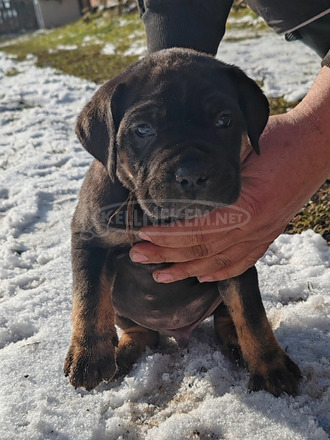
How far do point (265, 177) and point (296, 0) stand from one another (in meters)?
1.31

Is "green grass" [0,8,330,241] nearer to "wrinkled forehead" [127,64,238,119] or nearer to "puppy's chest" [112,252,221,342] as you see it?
"puppy's chest" [112,252,221,342]

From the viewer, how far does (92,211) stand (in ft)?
7.62

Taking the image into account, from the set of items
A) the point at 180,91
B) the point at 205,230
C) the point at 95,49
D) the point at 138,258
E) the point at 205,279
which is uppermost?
the point at 180,91

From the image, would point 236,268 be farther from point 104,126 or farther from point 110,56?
point 110,56

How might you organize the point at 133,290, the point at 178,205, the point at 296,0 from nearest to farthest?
the point at 178,205 < the point at 133,290 < the point at 296,0

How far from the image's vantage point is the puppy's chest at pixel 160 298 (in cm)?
247

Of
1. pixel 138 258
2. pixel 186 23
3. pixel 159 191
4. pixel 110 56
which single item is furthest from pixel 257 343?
pixel 110 56

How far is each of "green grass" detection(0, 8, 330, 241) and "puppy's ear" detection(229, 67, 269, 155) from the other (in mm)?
1345

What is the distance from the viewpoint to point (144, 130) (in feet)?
6.88

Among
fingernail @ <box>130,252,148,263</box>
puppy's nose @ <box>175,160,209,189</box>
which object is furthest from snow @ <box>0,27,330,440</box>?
puppy's nose @ <box>175,160,209,189</box>

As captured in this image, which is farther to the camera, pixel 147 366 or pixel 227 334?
pixel 227 334

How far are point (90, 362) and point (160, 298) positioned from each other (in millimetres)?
477

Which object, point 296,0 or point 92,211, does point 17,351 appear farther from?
point 296,0

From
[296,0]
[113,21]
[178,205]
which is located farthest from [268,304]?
[113,21]
